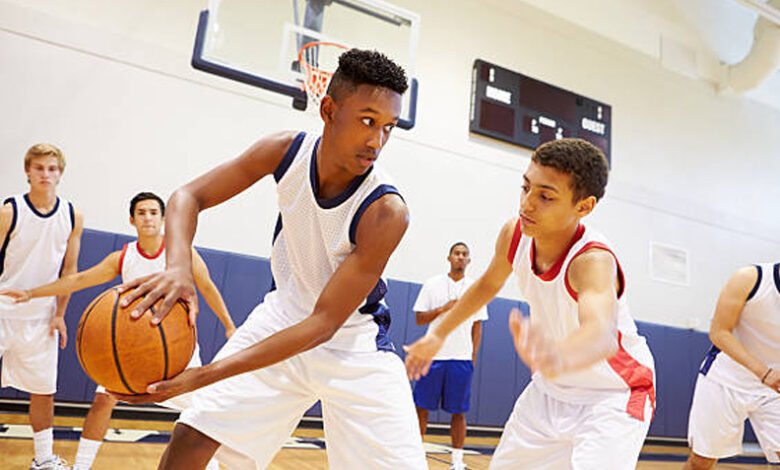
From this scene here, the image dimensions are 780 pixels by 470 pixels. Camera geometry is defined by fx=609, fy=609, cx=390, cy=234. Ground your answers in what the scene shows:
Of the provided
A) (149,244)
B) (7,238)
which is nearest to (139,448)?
(149,244)

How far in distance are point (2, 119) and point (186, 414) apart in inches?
205

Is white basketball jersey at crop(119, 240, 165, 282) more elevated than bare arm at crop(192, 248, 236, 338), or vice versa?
white basketball jersey at crop(119, 240, 165, 282)

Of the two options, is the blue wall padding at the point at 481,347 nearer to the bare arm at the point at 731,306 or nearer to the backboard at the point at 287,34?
the backboard at the point at 287,34

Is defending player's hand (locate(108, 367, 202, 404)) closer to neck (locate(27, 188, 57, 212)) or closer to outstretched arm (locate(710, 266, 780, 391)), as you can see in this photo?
outstretched arm (locate(710, 266, 780, 391))

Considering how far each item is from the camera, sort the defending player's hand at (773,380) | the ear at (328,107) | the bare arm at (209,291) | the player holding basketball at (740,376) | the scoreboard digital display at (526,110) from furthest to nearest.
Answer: the scoreboard digital display at (526,110), the bare arm at (209,291), the player holding basketball at (740,376), the defending player's hand at (773,380), the ear at (328,107)

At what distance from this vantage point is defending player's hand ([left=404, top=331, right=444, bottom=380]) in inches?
89.6

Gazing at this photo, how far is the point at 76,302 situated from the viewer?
565 centimetres

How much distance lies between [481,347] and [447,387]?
2.21m

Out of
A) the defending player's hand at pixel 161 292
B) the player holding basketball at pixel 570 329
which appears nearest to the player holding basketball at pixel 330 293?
the defending player's hand at pixel 161 292

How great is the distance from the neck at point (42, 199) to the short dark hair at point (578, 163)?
11.9 feet

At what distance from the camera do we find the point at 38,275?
4.31 meters

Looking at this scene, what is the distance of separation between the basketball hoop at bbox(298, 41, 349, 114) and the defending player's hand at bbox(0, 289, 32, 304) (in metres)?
2.73

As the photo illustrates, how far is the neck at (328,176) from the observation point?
204 cm

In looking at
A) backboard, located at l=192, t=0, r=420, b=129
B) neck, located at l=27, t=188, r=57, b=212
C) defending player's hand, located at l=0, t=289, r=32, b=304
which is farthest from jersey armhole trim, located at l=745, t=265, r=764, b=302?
neck, located at l=27, t=188, r=57, b=212
